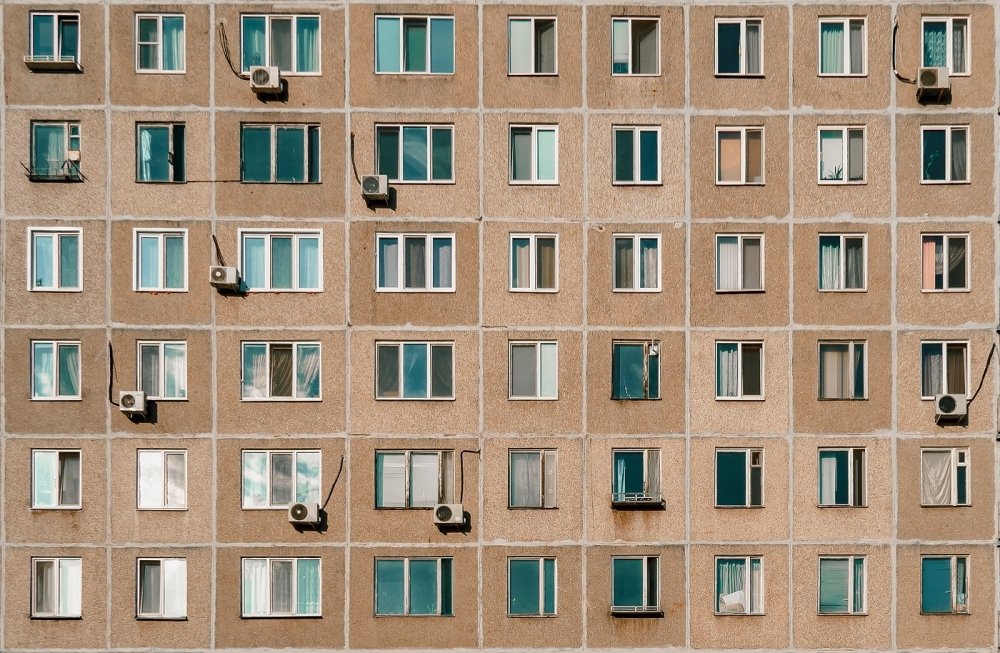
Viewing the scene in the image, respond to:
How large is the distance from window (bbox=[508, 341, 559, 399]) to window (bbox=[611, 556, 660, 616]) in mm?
4062

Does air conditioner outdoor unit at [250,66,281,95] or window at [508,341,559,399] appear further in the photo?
window at [508,341,559,399]

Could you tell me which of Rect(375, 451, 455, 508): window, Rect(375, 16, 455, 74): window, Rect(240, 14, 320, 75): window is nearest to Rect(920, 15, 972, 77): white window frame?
Rect(375, 16, 455, 74): window

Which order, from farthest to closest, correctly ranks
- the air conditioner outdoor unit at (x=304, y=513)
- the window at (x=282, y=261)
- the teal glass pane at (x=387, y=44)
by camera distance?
the teal glass pane at (x=387, y=44)
the window at (x=282, y=261)
the air conditioner outdoor unit at (x=304, y=513)

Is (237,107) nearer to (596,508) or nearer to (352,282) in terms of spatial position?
(352,282)

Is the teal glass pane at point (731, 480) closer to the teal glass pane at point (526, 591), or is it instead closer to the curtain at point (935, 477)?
the curtain at point (935, 477)

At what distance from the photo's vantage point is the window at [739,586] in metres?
15.0

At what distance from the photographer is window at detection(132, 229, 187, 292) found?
49.5 feet

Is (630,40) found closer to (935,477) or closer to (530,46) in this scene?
(530,46)

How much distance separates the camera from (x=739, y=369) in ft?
49.7

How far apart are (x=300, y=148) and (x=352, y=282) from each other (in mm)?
3241

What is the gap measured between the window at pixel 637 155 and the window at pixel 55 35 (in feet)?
40.2

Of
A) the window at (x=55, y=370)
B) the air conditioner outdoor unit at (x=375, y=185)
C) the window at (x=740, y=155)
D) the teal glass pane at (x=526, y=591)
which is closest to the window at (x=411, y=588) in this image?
the teal glass pane at (x=526, y=591)

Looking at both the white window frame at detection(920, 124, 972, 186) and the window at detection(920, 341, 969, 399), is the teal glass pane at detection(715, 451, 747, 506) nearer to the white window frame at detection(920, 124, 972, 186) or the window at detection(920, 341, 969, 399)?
the window at detection(920, 341, 969, 399)

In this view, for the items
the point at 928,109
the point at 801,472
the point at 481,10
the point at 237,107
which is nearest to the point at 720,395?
the point at 801,472
